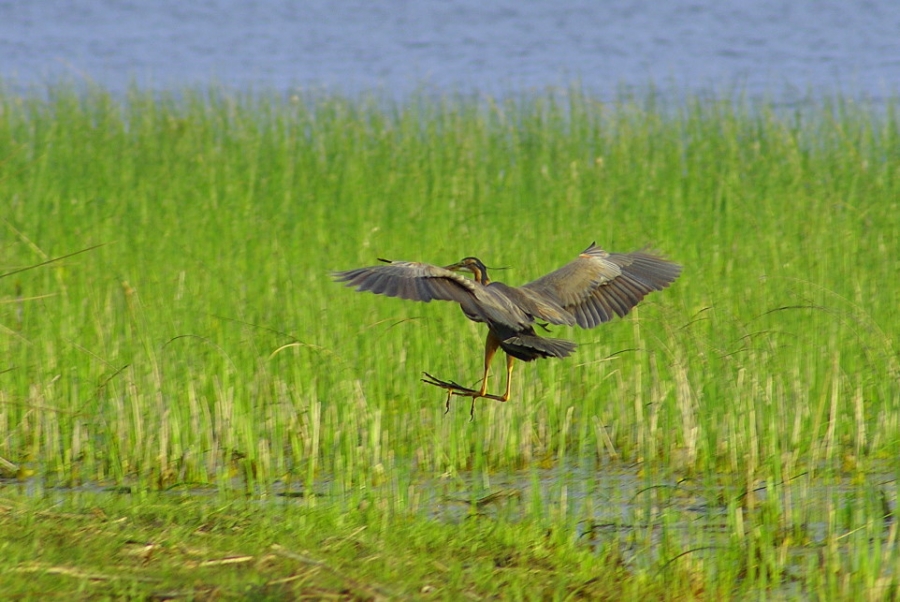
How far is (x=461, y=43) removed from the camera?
20.3 metres

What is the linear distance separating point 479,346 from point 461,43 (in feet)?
49.7

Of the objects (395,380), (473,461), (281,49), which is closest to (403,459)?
(473,461)

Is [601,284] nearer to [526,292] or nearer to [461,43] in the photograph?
[526,292]

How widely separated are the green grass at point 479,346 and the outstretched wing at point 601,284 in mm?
671

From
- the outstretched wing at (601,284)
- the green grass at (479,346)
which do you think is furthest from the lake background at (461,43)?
the outstretched wing at (601,284)

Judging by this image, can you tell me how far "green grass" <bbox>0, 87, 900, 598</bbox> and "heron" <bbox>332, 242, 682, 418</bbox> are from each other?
68cm

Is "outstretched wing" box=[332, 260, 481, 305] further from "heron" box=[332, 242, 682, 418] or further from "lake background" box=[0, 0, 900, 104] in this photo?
"lake background" box=[0, 0, 900, 104]

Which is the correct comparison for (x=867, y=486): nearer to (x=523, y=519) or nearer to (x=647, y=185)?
(x=523, y=519)

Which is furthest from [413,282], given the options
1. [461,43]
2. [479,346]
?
[461,43]

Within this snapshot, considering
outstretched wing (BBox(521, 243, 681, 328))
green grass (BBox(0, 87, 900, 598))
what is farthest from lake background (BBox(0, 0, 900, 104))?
outstretched wing (BBox(521, 243, 681, 328))

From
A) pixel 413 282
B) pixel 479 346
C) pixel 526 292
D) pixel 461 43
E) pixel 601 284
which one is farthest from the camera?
pixel 461 43

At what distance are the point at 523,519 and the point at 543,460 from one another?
36.7 inches

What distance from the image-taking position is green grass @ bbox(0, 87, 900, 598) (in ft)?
13.9

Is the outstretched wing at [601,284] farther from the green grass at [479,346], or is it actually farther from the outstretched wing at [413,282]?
the green grass at [479,346]
